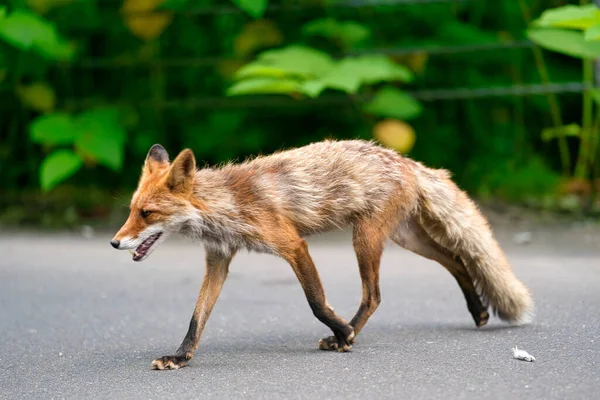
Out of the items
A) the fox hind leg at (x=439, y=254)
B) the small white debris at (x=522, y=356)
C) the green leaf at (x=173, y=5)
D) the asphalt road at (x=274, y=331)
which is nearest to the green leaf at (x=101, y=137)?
the asphalt road at (x=274, y=331)

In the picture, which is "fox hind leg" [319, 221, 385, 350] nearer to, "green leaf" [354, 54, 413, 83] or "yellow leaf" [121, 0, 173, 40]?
"green leaf" [354, 54, 413, 83]

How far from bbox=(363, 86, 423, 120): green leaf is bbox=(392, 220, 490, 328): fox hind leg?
387cm

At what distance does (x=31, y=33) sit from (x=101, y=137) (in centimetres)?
123

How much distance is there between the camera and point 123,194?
10.7 meters

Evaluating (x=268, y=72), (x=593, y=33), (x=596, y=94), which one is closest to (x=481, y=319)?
(x=593, y=33)

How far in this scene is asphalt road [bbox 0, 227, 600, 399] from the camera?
14.5 ft

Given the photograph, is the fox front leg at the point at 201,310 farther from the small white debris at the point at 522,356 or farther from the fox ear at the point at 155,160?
the small white debris at the point at 522,356

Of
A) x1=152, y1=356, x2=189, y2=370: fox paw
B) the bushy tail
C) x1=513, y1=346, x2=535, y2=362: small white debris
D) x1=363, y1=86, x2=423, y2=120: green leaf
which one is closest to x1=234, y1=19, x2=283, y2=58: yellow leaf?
x1=363, y1=86, x2=423, y2=120: green leaf

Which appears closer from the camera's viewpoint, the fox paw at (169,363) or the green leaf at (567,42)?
the fox paw at (169,363)

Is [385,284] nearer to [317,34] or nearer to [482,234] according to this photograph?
[482,234]

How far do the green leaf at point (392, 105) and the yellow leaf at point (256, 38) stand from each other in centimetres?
133

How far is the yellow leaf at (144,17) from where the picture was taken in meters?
10.3

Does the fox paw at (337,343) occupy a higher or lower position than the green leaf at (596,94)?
lower

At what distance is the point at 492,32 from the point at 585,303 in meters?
5.34
